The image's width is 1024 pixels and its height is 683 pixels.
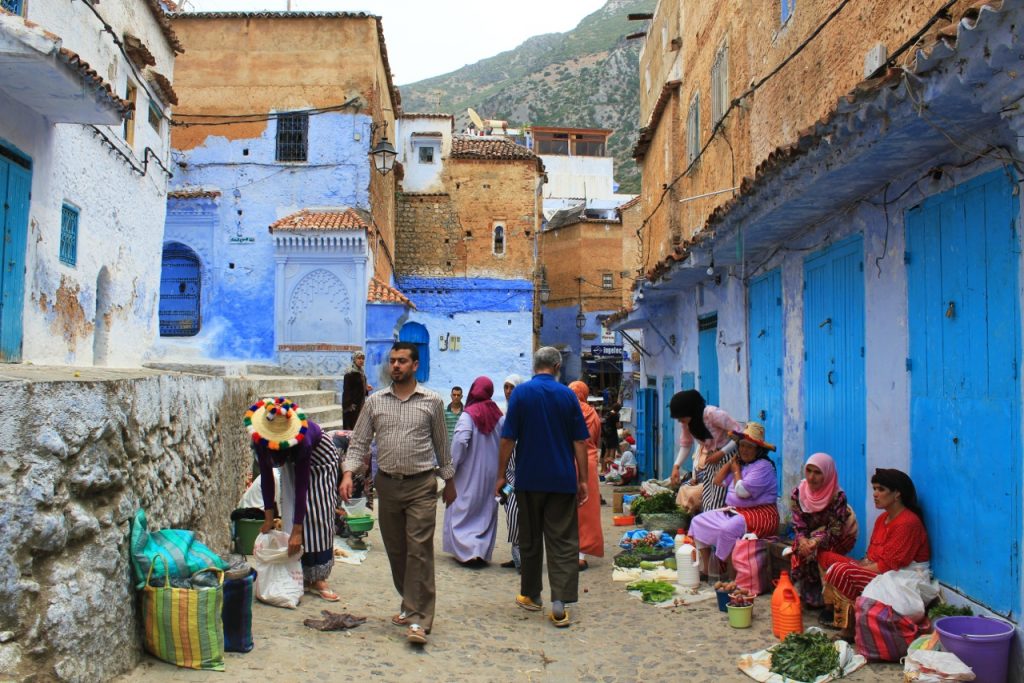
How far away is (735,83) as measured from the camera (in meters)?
11.6

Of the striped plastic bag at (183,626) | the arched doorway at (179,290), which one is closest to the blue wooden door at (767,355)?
the striped plastic bag at (183,626)

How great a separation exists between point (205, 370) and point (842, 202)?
14433 mm

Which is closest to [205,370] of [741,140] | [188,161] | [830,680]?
[188,161]

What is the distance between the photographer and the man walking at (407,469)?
534 cm

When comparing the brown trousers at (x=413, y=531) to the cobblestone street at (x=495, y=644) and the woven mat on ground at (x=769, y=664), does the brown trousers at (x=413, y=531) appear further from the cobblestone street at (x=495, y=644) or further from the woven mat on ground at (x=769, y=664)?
the woven mat on ground at (x=769, y=664)

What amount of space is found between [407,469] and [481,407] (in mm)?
2643

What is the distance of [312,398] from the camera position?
16.7m

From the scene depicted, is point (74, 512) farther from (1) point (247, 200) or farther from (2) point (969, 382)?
(1) point (247, 200)

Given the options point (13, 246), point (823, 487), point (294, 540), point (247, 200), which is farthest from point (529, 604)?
A: point (247, 200)

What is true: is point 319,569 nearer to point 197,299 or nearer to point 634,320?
point 634,320

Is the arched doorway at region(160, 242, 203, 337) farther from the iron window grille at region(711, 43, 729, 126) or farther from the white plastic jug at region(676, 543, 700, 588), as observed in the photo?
the white plastic jug at region(676, 543, 700, 588)

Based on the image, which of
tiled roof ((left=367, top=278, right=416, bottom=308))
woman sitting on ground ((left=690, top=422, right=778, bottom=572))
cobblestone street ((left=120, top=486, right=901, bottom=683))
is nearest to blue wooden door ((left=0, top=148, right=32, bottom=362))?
cobblestone street ((left=120, top=486, right=901, bottom=683))

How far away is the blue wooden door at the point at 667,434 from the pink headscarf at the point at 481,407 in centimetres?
528

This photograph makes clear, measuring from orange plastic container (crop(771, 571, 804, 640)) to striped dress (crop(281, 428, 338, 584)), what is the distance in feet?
10.1
